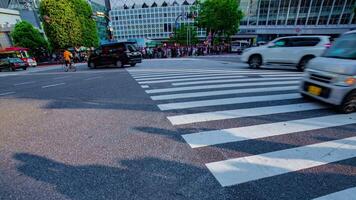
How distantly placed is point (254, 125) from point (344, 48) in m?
3.20

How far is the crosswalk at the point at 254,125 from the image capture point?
2543mm

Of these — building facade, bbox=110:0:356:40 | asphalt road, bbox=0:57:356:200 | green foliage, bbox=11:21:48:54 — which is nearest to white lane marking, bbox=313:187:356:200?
asphalt road, bbox=0:57:356:200

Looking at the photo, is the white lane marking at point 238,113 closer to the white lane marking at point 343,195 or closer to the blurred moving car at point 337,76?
the blurred moving car at point 337,76

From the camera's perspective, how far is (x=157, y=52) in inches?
1136

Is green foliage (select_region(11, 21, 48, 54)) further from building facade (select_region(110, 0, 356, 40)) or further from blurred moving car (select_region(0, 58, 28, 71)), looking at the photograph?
building facade (select_region(110, 0, 356, 40))

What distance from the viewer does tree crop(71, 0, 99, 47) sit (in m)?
30.5

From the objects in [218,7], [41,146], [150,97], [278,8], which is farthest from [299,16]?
[41,146]

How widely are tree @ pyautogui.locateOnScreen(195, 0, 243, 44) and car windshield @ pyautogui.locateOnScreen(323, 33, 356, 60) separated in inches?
1198

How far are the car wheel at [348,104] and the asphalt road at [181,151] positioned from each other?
191 mm

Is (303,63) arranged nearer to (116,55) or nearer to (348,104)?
(348,104)

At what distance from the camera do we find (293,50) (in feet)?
33.6

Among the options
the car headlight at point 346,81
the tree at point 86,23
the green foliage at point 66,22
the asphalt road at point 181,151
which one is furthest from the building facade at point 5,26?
the car headlight at point 346,81

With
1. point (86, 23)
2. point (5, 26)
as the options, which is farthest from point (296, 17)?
point (5, 26)

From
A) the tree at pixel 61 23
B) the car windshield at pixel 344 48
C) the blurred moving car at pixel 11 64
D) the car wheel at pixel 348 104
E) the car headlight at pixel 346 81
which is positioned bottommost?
the blurred moving car at pixel 11 64
